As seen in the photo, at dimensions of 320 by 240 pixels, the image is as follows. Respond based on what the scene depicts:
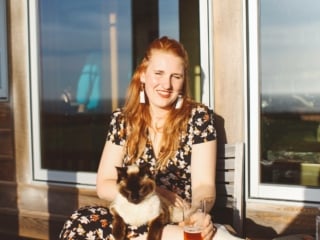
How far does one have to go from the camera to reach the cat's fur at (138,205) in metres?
1.75

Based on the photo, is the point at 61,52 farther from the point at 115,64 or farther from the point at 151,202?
the point at 151,202

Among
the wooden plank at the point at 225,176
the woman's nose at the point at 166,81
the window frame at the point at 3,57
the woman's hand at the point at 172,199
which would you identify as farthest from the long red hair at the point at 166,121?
the window frame at the point at 3,57

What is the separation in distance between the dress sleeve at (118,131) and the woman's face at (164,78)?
21 centimetres

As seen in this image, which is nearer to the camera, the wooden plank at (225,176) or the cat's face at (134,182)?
the cat's face at (134,182)

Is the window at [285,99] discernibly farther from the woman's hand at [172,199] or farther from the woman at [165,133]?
the woman's hand at [172,199]

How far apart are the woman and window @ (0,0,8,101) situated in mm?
1366

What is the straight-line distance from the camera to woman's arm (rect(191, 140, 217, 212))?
7.27 ft

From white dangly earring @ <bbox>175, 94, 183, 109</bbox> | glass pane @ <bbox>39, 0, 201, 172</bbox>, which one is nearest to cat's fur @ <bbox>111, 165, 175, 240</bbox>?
white dangly earring @ <bbox>175, 94, 183, 109</bbox>

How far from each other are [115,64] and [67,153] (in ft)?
4.89

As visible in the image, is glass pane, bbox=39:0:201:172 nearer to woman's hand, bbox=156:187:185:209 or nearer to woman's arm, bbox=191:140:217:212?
woman's arm, bbox=191:140:217:212

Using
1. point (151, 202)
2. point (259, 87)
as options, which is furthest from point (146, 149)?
point (259, 87)

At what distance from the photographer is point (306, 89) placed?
3.67m

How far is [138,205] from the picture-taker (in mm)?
1860

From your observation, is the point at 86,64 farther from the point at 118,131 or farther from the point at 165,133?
the point at 165,133
